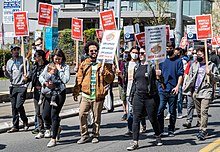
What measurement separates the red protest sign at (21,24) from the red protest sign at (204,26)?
14.0 ft

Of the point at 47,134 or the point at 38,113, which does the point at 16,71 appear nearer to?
the point at 38,113

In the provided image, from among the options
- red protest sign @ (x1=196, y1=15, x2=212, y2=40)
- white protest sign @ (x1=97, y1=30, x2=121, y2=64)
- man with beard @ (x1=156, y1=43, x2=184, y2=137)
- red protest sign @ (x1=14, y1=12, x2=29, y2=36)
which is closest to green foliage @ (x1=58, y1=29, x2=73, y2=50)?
red protest sign @ (x1=14, y1=12, x2=29, y2=36)

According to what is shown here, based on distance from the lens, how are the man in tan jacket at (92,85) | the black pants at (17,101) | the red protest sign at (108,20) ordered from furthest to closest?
the red protest sign at (108,20) → the black pants at (17,101) → the man in tan jacket at (92,85)

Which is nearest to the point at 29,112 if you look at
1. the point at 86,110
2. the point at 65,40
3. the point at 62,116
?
the point at 62,116

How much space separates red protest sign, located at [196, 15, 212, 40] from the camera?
40.4 ft

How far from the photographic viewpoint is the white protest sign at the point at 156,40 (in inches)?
368

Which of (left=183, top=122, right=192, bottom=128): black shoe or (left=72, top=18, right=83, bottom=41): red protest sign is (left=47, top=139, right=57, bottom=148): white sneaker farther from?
(left=72, top=18, right=83, bottom=41): red protest sign

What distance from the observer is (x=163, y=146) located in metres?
9.41

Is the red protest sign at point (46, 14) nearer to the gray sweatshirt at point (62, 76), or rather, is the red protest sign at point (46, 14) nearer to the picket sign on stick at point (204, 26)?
the picket sign on stick at point (204, 26)

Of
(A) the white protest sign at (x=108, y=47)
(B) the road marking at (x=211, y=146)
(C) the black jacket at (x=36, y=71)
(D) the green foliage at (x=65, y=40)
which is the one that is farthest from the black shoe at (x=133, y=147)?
(D) the green foliage at (x=65, y=40)

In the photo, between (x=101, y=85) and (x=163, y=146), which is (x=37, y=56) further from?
(x=163, y=146)

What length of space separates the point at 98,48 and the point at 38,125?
2.17 m

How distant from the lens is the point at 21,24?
40.3ft

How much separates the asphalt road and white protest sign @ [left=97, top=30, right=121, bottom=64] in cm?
168
